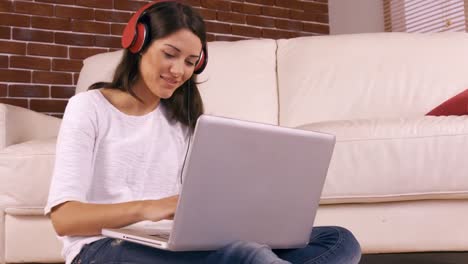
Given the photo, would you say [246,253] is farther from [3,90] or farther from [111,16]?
[111,16]

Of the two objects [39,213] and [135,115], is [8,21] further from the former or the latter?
[135,115]

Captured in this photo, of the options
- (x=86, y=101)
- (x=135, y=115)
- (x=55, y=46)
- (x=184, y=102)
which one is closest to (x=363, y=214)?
(x=184, y=102)

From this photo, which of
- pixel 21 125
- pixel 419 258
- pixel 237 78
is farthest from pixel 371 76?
pixel 21 125

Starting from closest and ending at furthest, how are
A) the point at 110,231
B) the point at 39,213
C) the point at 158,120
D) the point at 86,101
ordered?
1. the point at 110,231
2. the point at 86,101
3. the point at 158,120
4. the point at 39,213

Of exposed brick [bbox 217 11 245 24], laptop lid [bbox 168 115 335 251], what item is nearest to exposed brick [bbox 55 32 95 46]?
exposed brick [bbox 217 11 245 24]

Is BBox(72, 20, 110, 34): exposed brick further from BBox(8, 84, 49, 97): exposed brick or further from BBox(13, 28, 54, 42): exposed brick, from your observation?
BBox(8, 84, 49, 97): exposed brick

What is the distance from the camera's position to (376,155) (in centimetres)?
173

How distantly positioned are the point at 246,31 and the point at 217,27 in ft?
0.70

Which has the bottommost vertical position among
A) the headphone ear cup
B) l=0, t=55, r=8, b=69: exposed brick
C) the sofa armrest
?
the sofa armrest

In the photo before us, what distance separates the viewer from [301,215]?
1.04 metres

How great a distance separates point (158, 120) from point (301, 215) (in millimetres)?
408

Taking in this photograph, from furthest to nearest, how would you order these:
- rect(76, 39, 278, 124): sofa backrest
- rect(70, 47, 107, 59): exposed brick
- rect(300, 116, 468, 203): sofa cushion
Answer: rect(70, 47, 107, 59): exposed brick, rect(76, 39, 278, 124): sofa backrest, rect(300, 116, 468, 203): sofa cushion

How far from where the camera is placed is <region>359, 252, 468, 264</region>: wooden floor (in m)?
1.85

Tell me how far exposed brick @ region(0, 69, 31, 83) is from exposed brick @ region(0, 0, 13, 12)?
321 millimetres
